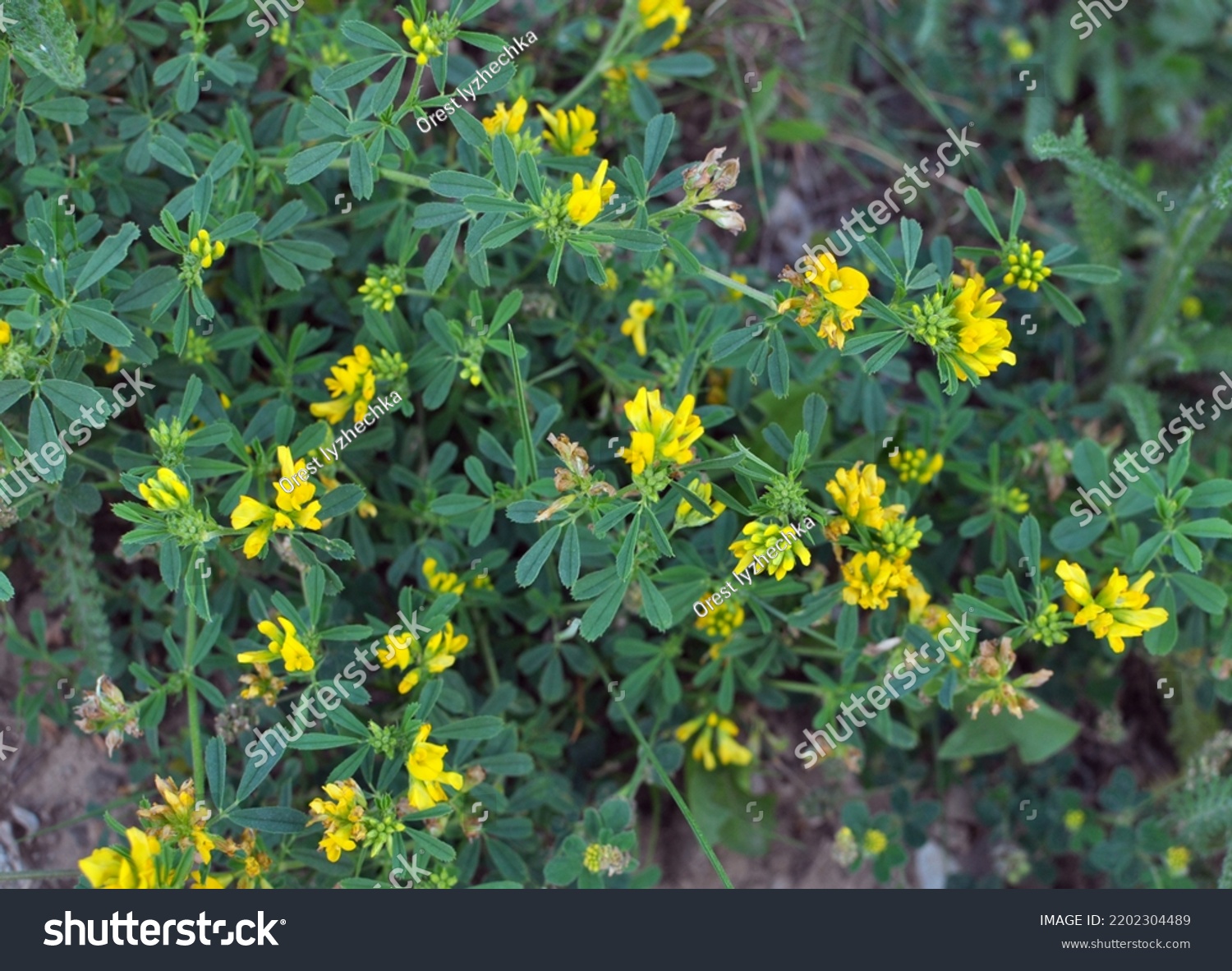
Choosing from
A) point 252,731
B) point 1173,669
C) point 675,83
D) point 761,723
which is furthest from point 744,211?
point 252,731

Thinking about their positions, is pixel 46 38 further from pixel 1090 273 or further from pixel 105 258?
pixel 1090 273

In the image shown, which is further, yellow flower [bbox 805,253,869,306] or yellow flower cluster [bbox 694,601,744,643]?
yellow flower cluster [bbox 694,601,744,643]

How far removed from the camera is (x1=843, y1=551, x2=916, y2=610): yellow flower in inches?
99.7

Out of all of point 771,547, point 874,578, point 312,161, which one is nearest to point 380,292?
point 312,161

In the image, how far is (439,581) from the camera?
9.17ft

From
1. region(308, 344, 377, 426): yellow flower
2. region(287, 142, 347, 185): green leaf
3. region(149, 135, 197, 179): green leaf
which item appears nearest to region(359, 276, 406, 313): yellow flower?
region(308, 344, 377, 426): yellow flower

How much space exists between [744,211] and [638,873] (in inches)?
91.1

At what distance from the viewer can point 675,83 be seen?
4051 mm

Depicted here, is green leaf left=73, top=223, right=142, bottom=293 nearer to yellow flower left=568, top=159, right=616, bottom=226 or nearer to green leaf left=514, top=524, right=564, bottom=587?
yellow flower left=568, top=159, right=616, bottom=226

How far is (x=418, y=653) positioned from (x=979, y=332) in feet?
4.72

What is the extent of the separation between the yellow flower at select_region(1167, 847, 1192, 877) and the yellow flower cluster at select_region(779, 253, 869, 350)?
6.48ft

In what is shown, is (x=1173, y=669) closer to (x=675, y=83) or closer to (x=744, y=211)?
(x=744, y=211)

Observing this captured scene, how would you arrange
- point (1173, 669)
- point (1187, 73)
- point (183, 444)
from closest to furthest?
→ point (183, 444) → point (1173, 669) → point (1187, 73)

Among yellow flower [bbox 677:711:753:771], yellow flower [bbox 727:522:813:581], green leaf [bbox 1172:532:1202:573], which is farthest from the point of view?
yellow flower [bbox 677:711:753:771]
